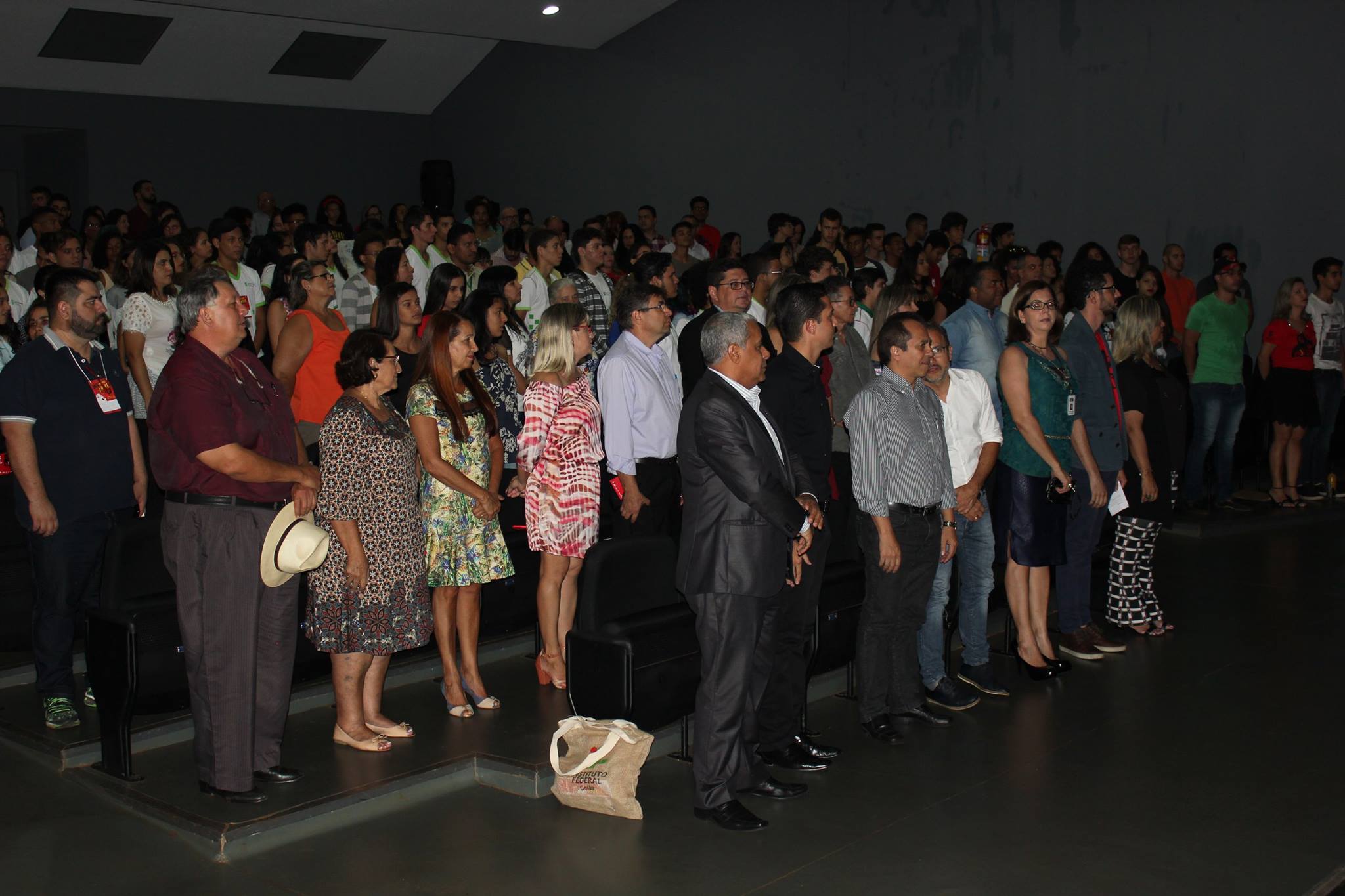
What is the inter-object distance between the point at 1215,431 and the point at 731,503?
229 inches

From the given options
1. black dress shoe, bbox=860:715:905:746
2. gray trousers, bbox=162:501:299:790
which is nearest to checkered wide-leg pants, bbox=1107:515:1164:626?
black dress shoe, bbox=860:715:905:746

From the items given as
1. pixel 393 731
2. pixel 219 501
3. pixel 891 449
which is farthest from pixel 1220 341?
pixel 219 501

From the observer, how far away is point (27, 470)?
433 cm

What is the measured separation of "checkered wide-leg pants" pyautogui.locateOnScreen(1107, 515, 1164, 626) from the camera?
6000 mm

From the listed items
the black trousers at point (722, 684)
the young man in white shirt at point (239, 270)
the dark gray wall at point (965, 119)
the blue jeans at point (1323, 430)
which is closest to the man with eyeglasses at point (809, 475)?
the black trousers at point (722, 684)

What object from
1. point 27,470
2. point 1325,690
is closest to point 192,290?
point 27,470

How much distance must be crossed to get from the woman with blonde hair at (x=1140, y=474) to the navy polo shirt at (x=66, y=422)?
415 cm

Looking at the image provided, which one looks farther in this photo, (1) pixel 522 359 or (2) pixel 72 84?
(2) pixel 72 84

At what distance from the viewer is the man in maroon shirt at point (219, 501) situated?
3.78 meters

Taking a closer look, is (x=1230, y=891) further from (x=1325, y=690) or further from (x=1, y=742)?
(x=1, y=742)

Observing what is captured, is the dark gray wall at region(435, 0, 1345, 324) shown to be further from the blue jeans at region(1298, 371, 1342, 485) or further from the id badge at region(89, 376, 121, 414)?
the id badge at region(89, 376, 121, 414)

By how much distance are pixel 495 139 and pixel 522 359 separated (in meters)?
10.8

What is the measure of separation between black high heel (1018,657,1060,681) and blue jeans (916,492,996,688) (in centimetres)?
23

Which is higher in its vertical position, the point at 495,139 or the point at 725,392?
the point at 495,139
